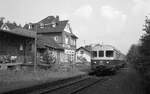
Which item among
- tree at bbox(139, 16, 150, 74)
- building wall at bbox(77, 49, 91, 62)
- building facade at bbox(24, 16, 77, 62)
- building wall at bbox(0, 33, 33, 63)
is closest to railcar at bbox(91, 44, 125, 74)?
building wall at bbox(0, 33, 33, 63)

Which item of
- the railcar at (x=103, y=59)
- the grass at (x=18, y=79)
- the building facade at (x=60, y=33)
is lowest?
the grass at (x=18, y=79)

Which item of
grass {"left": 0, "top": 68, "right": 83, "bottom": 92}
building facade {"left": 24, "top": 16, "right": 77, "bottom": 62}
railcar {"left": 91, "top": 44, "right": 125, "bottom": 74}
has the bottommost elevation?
grass {"left": 0, "top": 68, "right": 83, "bottom": 92}

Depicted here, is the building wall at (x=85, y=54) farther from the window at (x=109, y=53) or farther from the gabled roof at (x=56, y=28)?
the window at (x=109, y=53)

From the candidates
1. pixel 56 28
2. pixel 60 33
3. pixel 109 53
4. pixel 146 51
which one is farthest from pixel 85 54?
pixel 146 51

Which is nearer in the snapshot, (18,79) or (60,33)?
(18,79)

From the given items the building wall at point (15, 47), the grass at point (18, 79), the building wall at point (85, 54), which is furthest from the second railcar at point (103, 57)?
the building wall at point (85, 54)

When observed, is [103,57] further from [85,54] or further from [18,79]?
[85,54]

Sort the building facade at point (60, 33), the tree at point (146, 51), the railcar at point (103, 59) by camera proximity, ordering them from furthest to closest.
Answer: the building facade at point (60, 33)
the railcar at point (103, 59)
the tree at point (146, 51)

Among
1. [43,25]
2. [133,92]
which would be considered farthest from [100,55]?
[43,25]

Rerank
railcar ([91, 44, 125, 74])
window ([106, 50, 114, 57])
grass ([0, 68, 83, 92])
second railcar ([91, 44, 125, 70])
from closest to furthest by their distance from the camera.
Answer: grass ([0, 68, 83, 92])
railcar ([91, 44, 125, 74])
second railcar ([91, 44, 125, 70])
window ([106, 50, 114, 57])

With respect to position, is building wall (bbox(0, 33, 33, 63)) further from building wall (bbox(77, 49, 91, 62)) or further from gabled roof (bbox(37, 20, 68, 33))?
building wall (bbox(77, 49, 91, 62))

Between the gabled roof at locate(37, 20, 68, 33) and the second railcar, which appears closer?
the second railcar

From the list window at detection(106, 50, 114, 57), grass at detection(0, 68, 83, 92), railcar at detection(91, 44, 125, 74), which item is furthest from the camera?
window at detection(106, 50, 114, 57)

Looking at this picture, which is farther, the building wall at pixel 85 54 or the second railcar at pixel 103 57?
the building wall at pixel 85 54
